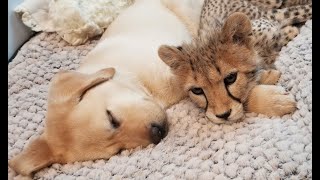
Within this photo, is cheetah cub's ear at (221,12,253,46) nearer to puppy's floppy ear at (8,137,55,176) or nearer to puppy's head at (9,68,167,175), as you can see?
puppy's head at (9,68,167,175)

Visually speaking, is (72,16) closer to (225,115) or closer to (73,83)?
(73,83)

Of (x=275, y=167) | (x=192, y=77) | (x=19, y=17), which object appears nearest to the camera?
(x=275, y=167)

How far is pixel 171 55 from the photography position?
150cm

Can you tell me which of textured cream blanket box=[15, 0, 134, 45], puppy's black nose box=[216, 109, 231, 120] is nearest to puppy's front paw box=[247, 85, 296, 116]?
puppy's black nose box=[216, 109, 231, 120]

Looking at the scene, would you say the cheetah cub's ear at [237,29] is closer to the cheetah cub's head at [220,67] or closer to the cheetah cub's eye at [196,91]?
the cheetah cub's head at [220,67]

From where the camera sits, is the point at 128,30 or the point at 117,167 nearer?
the point at 117,167

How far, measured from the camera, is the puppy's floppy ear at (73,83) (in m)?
1.48

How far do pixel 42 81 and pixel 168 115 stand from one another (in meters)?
0.50

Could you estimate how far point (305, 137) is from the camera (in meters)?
1.37

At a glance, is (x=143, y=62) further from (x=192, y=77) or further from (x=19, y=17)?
(x=19, y=17)

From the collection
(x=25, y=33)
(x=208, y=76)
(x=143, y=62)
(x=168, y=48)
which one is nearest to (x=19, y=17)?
(x=25, y=33)

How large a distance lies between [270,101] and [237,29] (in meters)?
0.23

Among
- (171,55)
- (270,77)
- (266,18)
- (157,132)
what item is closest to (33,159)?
(157,132)

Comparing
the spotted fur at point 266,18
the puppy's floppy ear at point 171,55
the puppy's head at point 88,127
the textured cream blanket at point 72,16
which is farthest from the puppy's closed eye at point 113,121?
the textured cream blanket at point 72,16
